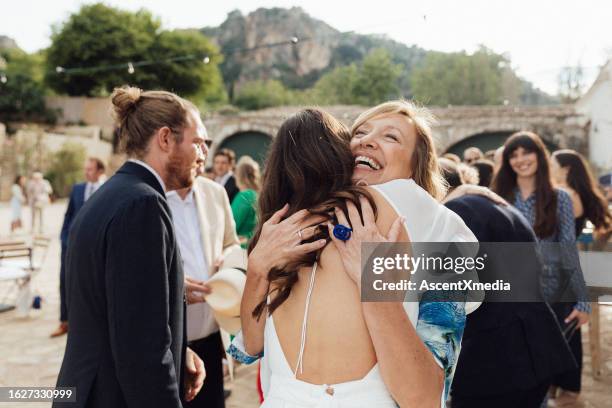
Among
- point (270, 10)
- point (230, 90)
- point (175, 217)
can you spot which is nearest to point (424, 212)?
point (175, 217)

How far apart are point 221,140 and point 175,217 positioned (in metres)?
28.7

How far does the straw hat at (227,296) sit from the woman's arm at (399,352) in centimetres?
111

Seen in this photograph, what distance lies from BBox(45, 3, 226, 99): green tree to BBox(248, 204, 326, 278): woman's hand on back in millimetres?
38558

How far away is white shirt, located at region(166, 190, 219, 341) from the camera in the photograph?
104 inches

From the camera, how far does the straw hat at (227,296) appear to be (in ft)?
7.46

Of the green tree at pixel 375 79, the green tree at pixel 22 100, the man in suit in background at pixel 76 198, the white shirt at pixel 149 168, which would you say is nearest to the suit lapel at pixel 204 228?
the white shirt at pixel 149 168

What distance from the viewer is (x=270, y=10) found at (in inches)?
2955

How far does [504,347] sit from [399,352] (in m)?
1.15

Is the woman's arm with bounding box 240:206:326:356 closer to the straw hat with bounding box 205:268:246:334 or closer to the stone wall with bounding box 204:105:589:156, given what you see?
the straw hat with bounding box 205:268:246:334

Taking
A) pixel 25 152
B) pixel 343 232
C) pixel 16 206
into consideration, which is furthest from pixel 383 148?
pixel 25 152

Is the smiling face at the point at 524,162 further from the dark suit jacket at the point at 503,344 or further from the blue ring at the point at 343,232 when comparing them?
the blue ring at the point at 343,232

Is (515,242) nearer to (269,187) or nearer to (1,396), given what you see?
(269,187)

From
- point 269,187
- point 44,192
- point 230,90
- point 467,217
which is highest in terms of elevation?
point 230,90

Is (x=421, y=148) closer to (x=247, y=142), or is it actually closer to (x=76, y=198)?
(x=76, y=198)
